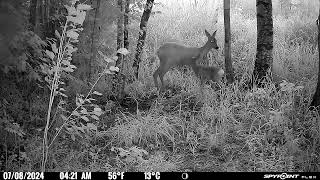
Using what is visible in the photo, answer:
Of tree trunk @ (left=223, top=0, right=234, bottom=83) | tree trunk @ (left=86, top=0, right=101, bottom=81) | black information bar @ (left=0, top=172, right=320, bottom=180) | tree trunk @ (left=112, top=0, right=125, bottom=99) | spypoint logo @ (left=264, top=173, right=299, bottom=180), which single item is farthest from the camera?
tree trunk @ (left=223, top=0, right=234, bottom=83)

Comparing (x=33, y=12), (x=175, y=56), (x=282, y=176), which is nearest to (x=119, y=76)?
(x=175, y=56)

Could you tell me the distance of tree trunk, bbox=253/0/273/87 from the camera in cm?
642

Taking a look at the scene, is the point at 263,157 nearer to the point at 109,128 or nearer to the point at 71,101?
the point at 109,128

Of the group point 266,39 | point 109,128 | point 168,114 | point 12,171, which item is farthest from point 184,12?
point 12,171

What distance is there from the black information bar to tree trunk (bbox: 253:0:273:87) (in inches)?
104

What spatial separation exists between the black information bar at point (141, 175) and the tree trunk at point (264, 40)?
8.67ft

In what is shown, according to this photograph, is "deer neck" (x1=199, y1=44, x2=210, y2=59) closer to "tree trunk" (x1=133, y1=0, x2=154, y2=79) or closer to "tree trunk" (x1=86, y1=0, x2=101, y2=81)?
"tree trunk" (x1=133, y1=0, x2=154, y2=79)

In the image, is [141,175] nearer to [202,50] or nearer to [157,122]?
[157,122]

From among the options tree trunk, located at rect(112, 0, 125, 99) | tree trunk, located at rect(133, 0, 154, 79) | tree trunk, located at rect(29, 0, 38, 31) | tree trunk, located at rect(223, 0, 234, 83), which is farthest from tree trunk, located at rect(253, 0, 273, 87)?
tree trunk, located at rect(29, 0, 38, 31)

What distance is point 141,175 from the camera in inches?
154

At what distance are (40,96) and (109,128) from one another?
1.02m

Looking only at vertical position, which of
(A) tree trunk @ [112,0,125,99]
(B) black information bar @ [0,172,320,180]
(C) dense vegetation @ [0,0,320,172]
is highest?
(A) tree trunk @ [112,0,125,99]

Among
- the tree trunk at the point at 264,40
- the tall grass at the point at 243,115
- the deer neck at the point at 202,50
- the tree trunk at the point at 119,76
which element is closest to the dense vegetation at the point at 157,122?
the tall grass at the point at 243,115

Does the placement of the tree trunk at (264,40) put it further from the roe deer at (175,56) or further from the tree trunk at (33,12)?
the tree trunk at (33,12)
